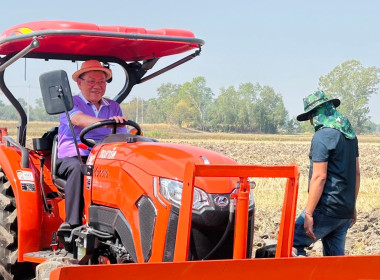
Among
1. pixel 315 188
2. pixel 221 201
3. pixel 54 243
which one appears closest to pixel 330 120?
pixel 315 188

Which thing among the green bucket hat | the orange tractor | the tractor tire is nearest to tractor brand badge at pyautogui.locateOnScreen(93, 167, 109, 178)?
the orange tractor

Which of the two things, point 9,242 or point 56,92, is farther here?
point 9,242

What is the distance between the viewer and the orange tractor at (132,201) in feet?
11.7

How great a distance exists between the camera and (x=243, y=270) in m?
3.43

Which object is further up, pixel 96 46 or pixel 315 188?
pixel 96 46

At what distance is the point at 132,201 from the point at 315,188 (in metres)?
1.58

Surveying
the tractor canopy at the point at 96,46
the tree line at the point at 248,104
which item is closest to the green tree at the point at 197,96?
the tree line at the point at 248,104

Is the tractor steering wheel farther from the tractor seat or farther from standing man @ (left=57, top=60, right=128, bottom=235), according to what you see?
the tractor seat

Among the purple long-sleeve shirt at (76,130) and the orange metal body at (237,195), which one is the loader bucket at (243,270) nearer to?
the orange metal body at (237,195)

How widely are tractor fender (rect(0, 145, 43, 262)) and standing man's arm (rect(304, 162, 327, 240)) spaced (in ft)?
6.98

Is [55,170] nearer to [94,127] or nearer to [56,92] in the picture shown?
[94,127]

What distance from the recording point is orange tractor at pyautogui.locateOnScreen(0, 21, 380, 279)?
3570 millimetres

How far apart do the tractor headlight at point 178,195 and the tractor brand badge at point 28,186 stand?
1.75 metres

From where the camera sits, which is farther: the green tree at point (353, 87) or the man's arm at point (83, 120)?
the green tree at point (353, 87)
